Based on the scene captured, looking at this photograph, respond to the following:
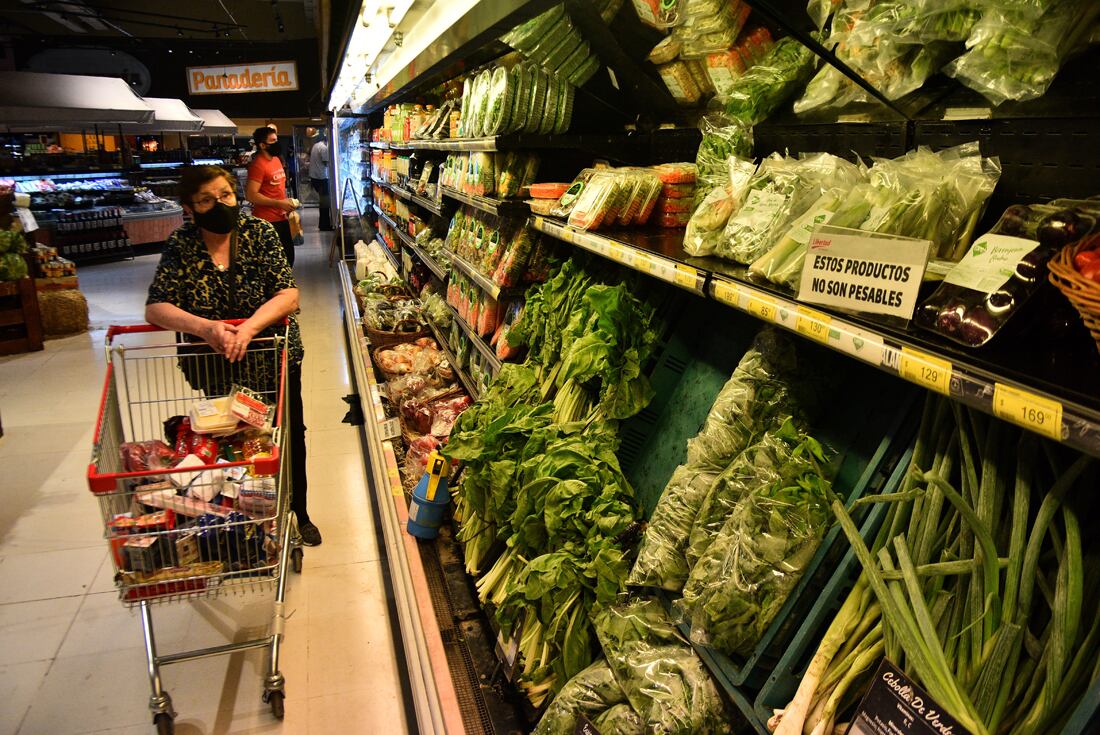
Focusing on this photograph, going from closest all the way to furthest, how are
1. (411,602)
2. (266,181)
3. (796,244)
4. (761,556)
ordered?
(761,556) < (796,244) < (411,602) < (266,181)

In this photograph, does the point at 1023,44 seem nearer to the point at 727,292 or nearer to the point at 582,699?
the point at 727,292

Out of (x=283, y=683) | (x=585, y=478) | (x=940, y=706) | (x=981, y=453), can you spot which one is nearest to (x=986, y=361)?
(x=981, y=453)

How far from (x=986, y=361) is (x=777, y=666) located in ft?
2.11

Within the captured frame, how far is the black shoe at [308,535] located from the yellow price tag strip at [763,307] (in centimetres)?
273

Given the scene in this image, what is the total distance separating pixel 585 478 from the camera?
188 cm

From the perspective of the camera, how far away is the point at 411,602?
2.53 m

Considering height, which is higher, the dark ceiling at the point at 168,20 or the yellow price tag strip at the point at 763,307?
the dark ceiling at the point at 168,20

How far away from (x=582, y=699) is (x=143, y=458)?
1550 millimetres

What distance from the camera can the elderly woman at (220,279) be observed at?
264 cm

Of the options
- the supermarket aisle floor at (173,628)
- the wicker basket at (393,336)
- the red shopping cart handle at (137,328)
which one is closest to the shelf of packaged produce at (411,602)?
the supermarket aisle floor at (173,628)

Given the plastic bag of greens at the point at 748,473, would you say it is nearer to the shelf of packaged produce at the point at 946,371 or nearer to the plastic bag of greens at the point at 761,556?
the plastic bag of greens at the point at 761,556

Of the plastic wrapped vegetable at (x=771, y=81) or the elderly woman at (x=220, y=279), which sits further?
the elderly woman at (x=220, y=279)

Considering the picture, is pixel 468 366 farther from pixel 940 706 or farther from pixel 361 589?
pixel 940 706

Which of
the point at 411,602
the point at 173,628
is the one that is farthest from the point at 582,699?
the point at 173,628
